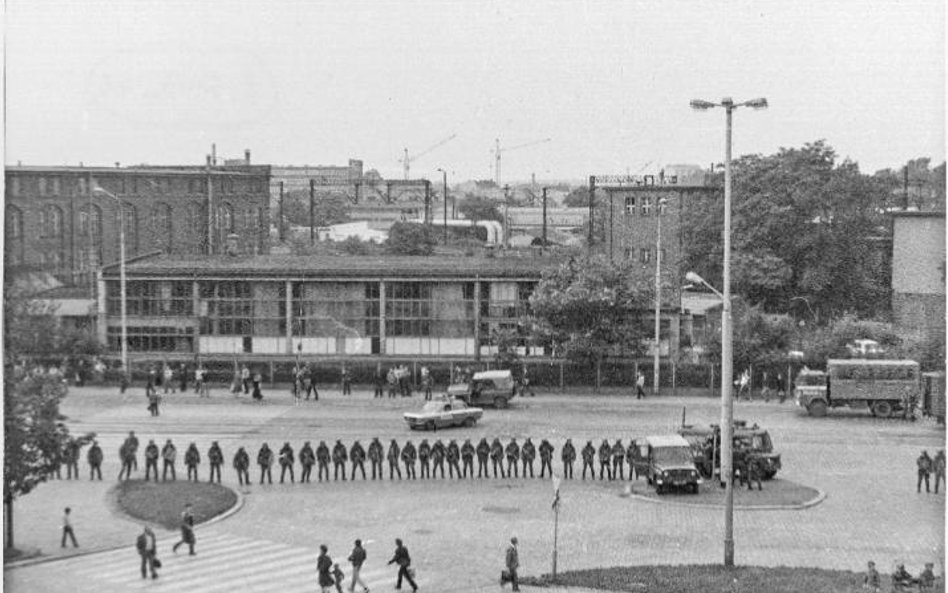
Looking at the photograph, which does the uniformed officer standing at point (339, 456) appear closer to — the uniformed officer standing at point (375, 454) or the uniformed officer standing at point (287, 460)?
the uniformed officer standing at point (375, 454)

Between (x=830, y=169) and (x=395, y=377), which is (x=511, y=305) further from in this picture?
(x=830, y=169)

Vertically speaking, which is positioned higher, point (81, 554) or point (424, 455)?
point (424, 455)

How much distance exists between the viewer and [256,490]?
109 ft

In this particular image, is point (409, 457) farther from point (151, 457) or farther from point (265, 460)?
point (151, 457)

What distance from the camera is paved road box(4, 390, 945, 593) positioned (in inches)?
1029

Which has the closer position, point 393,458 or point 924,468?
point 924,468

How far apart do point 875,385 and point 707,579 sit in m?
22.7

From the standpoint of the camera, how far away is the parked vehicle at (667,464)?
108 feet

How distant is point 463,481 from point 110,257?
3114 cm

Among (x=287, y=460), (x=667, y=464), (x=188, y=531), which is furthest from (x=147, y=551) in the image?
(x=667, y=464)

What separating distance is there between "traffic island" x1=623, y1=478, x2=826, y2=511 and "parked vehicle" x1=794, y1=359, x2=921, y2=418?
11.8 metres

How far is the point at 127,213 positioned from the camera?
208ft

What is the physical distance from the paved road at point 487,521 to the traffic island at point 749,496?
43 cm

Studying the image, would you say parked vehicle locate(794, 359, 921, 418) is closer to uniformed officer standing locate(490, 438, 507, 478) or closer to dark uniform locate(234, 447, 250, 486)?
uniformed officer standing locate(490, 438, 507, 478)
